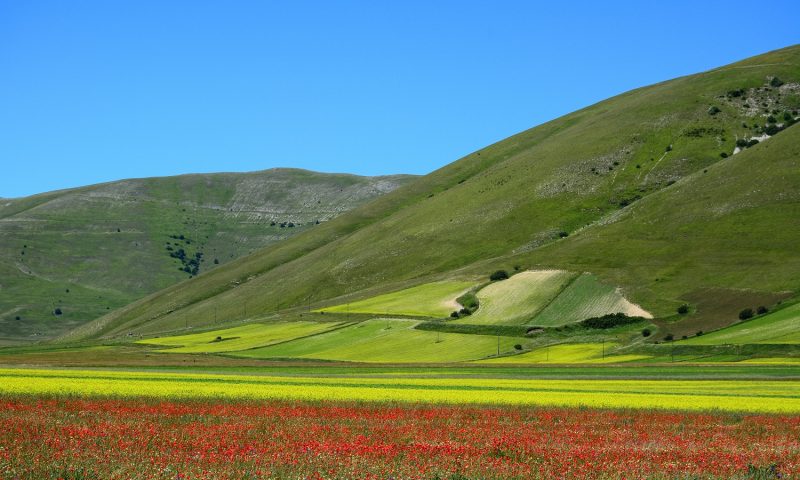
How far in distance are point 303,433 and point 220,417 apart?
20.3ft

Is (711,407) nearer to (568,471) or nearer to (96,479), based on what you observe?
(568,471)

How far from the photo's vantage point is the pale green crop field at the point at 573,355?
104250mm

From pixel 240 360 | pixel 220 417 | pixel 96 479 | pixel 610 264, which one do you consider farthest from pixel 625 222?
pixel 96 479

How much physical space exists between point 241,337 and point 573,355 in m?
62.3

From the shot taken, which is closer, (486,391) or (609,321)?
(486,391)

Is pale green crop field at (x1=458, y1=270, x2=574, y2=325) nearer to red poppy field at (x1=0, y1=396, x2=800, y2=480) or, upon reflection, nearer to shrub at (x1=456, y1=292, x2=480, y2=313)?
shrub at (x1=456, y1=292, x2=480, y2=313)

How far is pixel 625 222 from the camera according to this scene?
580 ft

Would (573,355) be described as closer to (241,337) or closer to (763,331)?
(763,331)

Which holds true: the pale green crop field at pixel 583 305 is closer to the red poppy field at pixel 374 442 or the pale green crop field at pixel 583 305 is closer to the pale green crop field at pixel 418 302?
the pale green crop field at pixel 418 302

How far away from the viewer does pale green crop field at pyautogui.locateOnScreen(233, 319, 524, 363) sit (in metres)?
115

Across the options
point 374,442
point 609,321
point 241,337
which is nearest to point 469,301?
point 609,321

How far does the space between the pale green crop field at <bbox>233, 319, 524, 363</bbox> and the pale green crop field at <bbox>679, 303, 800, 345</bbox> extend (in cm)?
2650

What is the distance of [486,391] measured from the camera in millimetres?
55688

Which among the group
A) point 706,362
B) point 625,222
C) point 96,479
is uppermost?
point 625,222
